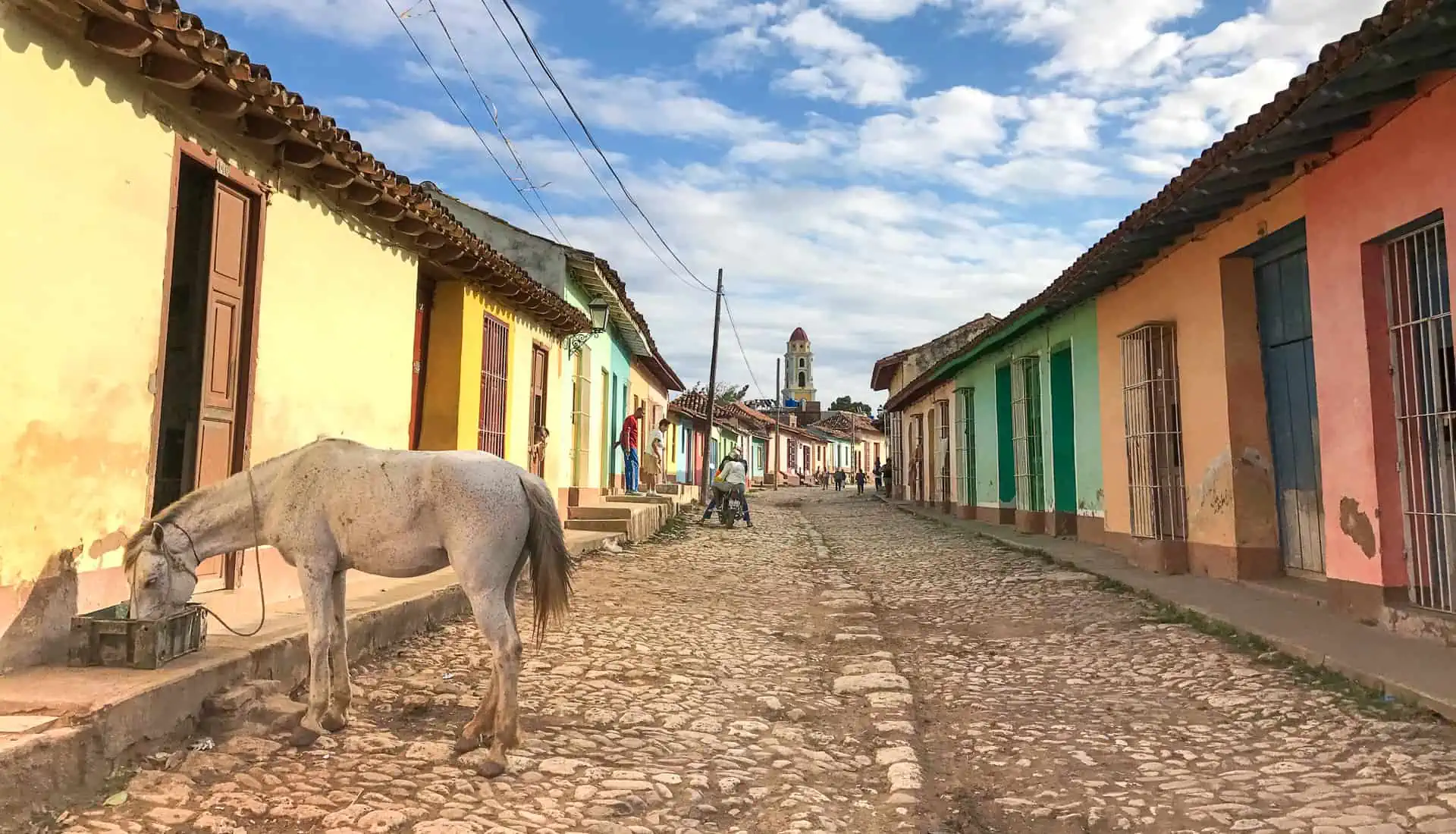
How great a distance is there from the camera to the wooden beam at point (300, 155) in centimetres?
502

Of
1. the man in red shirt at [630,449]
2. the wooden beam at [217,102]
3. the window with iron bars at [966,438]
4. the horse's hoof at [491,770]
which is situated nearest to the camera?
the horse's hoof at [491,770]

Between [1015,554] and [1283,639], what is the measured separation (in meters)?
5.40

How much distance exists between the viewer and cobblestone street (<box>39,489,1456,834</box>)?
2846 mm

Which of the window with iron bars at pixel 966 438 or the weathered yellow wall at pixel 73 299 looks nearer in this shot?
the weathered yellow wall at pixel 73 299

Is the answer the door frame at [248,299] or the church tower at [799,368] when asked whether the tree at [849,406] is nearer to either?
the church tower at [799,368]

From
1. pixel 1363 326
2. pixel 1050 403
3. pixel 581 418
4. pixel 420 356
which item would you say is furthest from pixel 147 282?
pixel 1050 403

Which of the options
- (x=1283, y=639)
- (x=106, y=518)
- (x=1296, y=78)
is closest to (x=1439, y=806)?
(x=1283, y=639)

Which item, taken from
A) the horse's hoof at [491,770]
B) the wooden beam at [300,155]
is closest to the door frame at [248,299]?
the wooden beam at [300,155]

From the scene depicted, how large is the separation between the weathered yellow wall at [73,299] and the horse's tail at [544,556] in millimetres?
1924

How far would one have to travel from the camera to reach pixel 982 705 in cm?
426

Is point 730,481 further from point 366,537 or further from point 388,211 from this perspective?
point 366,537

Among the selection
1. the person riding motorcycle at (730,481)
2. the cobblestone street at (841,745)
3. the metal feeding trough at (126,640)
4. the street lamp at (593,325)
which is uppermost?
the street lamp at (593,325)

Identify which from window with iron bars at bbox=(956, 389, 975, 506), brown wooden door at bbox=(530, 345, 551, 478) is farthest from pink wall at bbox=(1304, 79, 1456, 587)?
window with iron bars at bbox=(956, 389, 975, 506)

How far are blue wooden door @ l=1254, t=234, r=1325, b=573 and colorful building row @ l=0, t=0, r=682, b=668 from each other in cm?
656
